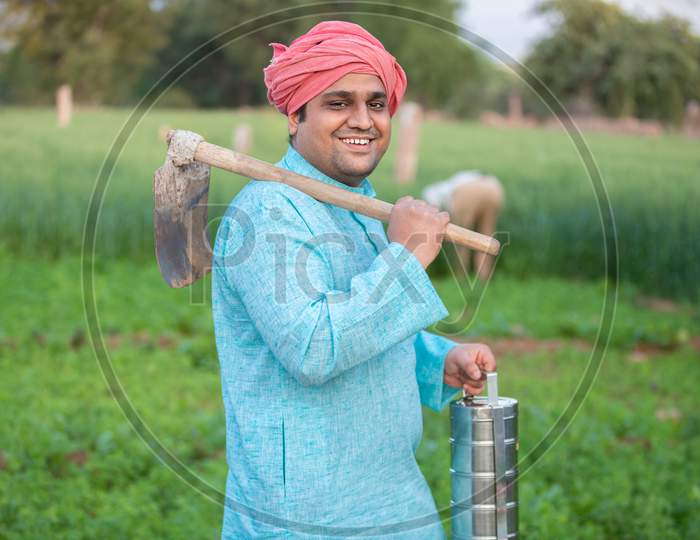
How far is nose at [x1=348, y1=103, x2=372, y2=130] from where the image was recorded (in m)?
1.65

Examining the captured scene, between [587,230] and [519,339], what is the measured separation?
246 centimetres

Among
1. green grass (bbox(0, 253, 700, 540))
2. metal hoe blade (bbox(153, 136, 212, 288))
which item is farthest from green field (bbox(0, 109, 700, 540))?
metal hoe blade (bbox(153, 136, 212, 288))

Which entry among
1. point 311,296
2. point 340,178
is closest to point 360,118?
point 340,178

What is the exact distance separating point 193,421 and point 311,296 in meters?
3.03

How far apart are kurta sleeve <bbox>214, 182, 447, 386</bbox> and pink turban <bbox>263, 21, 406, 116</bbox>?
22 cm

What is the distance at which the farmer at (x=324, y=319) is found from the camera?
1484 mm

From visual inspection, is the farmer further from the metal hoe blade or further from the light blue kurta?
the metal hoe blade

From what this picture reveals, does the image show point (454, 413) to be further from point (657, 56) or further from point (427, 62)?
point (427, 62)

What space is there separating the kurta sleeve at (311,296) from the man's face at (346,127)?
16 centimetres

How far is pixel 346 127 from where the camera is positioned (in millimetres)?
1666

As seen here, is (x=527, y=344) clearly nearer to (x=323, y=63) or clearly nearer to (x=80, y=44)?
(x=323, y=63)

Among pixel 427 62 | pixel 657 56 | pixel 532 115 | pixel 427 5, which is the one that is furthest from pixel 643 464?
pixel 427 5

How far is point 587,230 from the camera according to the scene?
8398 millimetres

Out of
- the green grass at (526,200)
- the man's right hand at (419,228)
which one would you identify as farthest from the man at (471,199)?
the man's right hand at (419,228)
